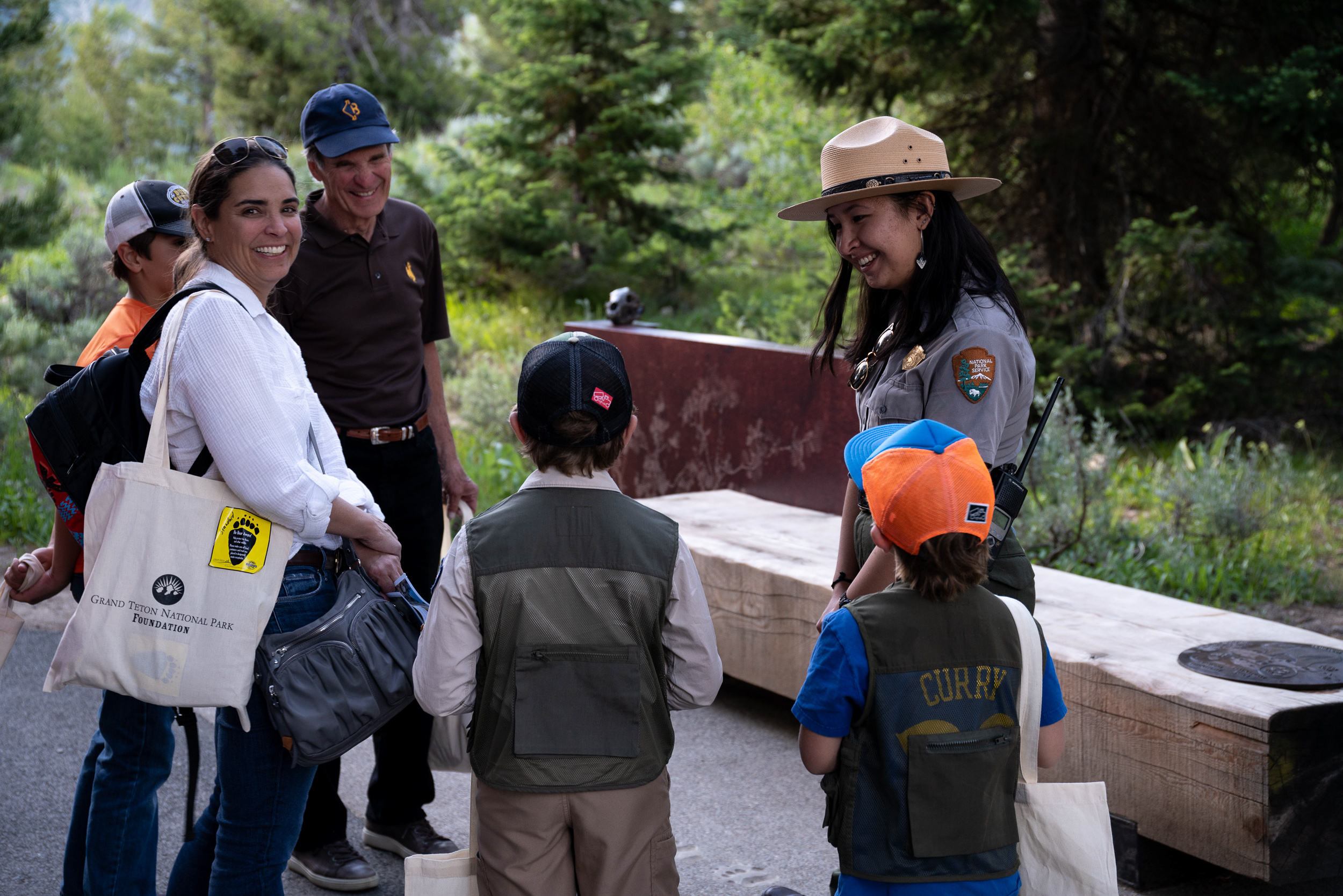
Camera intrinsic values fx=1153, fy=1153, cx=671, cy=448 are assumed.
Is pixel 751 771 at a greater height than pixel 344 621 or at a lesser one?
lesser

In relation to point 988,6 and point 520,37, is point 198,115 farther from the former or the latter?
point 988,6

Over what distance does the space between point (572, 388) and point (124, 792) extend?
4.69 feet

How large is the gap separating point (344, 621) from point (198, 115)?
25.7 meters

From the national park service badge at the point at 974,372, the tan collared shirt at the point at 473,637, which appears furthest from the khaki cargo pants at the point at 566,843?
the national park service badge at the point at 974,372

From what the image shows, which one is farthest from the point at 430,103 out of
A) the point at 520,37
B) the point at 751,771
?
the point at 751,771

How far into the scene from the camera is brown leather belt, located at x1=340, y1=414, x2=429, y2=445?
11.0ft

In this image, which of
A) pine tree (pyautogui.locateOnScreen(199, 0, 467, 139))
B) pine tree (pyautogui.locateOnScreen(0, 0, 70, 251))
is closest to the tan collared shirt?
pine tree (pyautogui.locateOnScreen(0, 0, 70, 251))

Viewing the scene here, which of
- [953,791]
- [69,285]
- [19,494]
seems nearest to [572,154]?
[69,285]

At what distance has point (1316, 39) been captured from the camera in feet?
25.2

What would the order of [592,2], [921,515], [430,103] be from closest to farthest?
[921,515]
[592,2]
[430,103]

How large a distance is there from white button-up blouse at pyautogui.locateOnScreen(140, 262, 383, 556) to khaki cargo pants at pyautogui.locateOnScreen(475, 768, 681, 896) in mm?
653

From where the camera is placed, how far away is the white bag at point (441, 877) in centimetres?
216

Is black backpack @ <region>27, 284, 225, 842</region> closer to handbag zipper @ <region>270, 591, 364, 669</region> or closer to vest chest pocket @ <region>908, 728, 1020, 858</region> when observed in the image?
handbag zipper @ <region>270, 591, 364, 669</region>

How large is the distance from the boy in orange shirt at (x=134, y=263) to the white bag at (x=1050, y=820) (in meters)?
2.06
